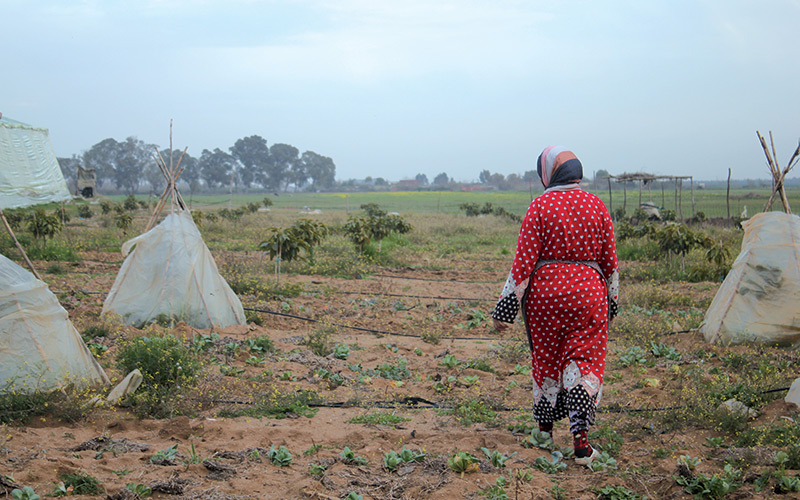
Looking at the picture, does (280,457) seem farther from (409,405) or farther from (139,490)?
(409,405)

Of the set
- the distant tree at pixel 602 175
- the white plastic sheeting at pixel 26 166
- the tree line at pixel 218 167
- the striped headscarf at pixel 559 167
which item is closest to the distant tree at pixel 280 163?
the tree line at pixel 218 167

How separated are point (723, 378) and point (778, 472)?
1.71 metres

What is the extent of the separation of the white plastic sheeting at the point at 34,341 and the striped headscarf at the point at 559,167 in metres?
3.42

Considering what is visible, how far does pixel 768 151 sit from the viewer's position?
243 inches

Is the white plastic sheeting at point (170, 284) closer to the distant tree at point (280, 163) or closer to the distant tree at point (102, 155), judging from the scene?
the distant tree at point (102, 155)

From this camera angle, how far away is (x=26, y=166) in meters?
23.7

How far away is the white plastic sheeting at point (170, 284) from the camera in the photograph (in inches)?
253

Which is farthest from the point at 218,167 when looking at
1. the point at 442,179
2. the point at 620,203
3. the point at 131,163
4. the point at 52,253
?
the point at 52,253

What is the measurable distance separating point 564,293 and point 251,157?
9188cm

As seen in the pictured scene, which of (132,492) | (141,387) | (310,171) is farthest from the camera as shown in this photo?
(310,171)

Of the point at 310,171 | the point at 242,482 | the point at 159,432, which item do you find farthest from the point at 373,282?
the point at 310,171

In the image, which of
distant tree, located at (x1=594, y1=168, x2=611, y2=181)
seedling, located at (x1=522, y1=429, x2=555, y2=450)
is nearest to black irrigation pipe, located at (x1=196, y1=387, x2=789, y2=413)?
seedling, located at (x1=522, y1=429, x2=555, y2=450)

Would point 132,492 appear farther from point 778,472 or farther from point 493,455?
point 778,472

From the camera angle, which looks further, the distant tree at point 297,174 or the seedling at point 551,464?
the distant tree at point 297,174
